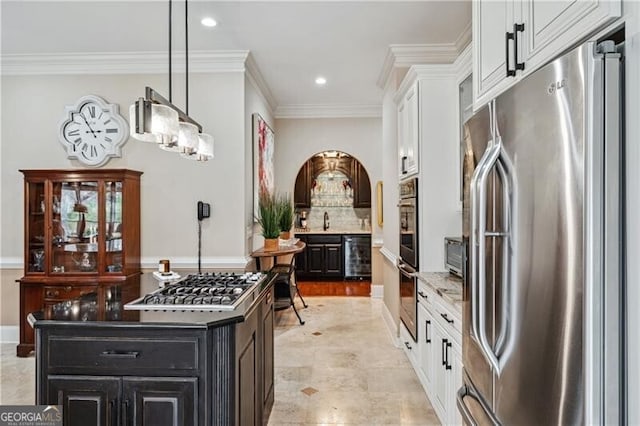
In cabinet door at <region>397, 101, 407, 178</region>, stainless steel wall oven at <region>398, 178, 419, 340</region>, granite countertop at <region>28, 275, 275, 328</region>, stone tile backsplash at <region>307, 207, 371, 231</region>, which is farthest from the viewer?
stone tile backsplash at <region>307, 207, 371, 231</region>

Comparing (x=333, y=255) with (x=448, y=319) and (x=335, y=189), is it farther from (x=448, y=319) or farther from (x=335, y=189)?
(x=448, y=319)

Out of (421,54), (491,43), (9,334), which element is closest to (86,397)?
(491,43)

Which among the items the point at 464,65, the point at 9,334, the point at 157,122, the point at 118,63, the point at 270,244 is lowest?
the point at 9,334

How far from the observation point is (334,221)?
340 inches

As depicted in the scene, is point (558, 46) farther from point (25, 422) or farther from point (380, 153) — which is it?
point (380, 153)

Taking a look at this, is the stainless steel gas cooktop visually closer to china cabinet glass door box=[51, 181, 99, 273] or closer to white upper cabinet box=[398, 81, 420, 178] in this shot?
white upper cabinet box=[398, 81, 420, 178]

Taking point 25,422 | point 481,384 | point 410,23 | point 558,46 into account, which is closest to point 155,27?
point 410,23

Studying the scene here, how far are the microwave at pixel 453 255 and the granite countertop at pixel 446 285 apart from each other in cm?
6

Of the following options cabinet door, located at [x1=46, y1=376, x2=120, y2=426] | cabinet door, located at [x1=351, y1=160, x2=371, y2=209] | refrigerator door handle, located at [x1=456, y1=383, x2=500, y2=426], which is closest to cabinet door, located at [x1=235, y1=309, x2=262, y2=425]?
cabinet door, located at [x1=46, y1=376, x2=120, y2=426]

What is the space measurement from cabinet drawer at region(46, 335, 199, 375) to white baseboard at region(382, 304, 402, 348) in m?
2.77

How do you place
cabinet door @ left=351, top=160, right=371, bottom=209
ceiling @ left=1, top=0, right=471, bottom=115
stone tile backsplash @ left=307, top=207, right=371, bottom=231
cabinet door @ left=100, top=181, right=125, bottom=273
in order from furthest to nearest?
stone tile backsplash @ left=307, top=207, right=371, bottom=231 → cabinet door @ left=351, top=160, right=371, bottom=209 → cabinet door @ left=100, top=181, right=125, bottom=273 → ceiling @ left=1, top=0, right=471, bottom=115

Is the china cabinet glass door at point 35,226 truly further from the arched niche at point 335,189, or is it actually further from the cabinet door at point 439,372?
the arched niche at point 335,189

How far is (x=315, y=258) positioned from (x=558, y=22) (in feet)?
23.0

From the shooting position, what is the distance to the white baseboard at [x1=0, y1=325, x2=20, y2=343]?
Answer: 414 centimetres
